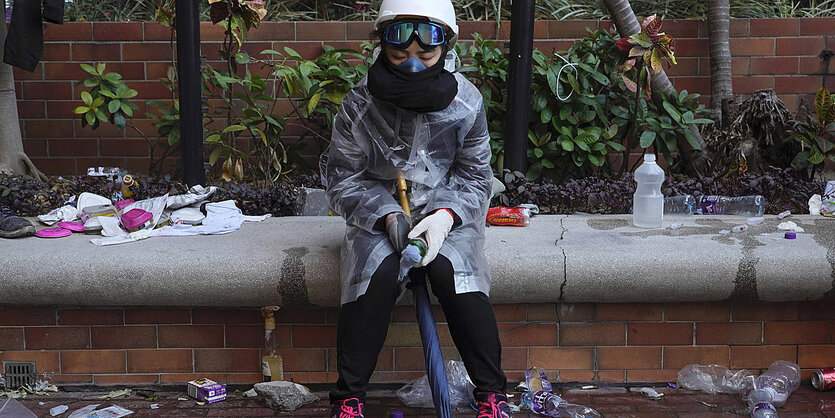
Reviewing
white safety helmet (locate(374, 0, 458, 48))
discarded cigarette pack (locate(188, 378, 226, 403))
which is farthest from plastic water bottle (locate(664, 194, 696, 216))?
discarded cigarette pack (locate(188, 378, 226, 403))

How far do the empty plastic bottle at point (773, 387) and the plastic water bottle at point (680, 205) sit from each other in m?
1.06

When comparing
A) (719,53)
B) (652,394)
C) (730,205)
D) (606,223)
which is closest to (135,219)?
(606,223)

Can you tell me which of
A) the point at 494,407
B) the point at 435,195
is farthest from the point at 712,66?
the point at 494,407

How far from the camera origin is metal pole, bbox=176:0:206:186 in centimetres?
407

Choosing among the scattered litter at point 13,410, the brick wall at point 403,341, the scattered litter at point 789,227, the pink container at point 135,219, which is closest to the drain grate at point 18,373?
the brick wall at point 403,341

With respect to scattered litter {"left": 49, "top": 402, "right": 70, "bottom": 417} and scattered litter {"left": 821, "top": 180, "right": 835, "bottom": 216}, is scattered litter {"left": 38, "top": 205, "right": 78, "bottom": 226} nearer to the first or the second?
scattered litter {"left": 49, "top": 402, "right": 70, "bottom": 417}

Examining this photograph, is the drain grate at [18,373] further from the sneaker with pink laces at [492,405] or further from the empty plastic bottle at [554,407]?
the empty plastic bottle at [554,407]

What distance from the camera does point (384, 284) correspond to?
2.68 meters

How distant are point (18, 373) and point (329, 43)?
9.10 feet

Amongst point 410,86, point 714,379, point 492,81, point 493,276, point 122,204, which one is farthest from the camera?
point 492,81

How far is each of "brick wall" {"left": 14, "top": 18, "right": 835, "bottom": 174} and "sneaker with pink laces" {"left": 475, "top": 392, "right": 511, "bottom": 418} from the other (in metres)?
2.83

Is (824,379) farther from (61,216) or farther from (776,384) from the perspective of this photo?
(61,216)

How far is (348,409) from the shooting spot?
2656mm

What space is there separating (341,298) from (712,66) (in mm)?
3233
